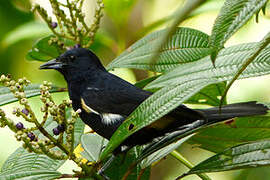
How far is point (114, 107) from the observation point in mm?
2205

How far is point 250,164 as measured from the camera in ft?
4.34

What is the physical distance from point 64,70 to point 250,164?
4.99 ft

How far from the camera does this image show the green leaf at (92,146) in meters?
1.88

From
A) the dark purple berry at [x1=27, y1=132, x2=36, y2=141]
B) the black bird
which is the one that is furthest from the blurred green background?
the dark purple berry at [x1=27, y1=132, x2=36, y2=141]

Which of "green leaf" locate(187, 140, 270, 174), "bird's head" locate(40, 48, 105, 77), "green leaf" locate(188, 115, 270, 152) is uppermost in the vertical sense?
"bird's head" locate(40, 48, 105, 77)

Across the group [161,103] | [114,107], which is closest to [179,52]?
[114,107]

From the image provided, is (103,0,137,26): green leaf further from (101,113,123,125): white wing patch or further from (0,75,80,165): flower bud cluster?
(0,75,80,165): flower bud cluster

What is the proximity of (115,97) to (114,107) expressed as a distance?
58mm

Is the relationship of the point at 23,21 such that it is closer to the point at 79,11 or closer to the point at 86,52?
the point at 86,52

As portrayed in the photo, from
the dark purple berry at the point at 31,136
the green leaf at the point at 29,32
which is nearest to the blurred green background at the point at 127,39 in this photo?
the green leaf at the point at 29,32

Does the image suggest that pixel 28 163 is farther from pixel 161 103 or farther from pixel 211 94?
pixel 211 94

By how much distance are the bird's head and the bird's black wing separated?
26cm

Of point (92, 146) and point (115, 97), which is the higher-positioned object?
point (115, 97)

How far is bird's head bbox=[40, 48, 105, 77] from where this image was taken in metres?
2.52
